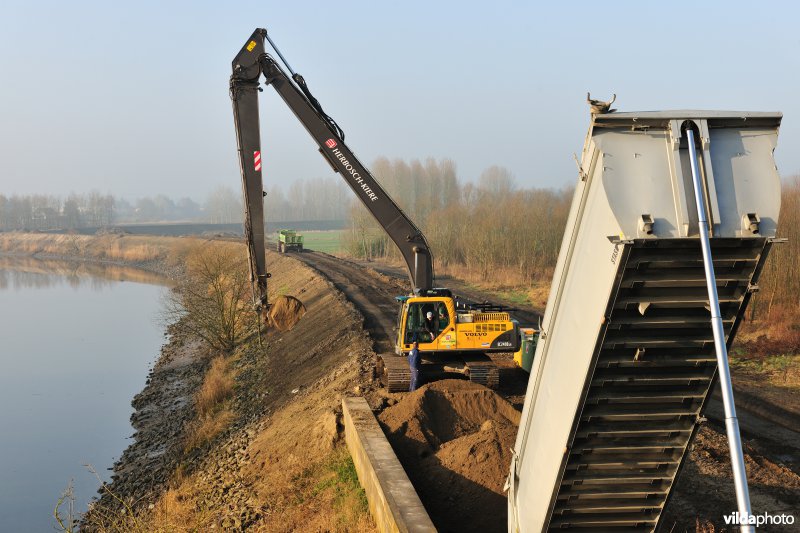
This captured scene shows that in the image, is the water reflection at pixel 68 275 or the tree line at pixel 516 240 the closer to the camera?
the tree line at pixel 516 240

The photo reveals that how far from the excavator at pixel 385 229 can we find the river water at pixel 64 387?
30.6 ft

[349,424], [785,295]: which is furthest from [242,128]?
[785,295]

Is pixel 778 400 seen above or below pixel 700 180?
below

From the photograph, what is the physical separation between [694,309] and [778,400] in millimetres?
15439

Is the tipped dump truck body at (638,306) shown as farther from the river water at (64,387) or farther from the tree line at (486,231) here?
the tree line at (486,231)

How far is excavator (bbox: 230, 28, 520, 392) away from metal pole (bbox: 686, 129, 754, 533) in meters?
10.8

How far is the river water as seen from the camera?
21.5m

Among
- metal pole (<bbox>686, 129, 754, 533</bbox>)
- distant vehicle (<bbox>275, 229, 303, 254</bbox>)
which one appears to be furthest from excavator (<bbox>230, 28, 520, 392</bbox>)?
distant vehicle (<bbox>275, 229, 303, 254</bbox>)

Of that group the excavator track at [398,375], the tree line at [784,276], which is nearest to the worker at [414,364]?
the excavator track at [398,375]

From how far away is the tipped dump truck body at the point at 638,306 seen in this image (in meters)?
6.39

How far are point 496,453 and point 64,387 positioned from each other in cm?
2599

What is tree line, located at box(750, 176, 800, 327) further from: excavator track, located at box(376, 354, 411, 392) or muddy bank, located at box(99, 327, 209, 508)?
muddy bank, located at box(99, 327, 209, 508)

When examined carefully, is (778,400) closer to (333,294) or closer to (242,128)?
(242,128)

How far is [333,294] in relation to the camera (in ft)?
120
